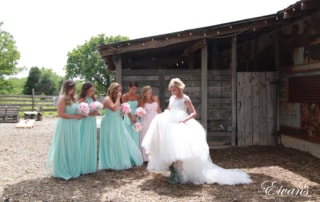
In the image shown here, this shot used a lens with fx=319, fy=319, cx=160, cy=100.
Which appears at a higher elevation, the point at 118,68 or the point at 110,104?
the point at 118,68

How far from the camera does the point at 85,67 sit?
4681 cm

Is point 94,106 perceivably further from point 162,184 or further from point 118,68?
point 118,68

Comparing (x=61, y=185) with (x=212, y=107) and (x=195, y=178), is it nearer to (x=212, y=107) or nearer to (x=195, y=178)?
(x=195, y=178)

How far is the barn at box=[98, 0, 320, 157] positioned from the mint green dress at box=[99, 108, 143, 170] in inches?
82.4

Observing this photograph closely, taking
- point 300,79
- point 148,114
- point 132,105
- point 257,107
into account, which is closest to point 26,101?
point 132,105

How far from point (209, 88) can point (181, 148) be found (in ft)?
12.8

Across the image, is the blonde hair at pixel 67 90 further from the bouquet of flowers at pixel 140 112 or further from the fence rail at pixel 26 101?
the fence rail at pixel 26 101

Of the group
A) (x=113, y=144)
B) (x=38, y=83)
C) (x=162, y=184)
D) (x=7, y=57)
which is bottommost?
(x=162, y=184)

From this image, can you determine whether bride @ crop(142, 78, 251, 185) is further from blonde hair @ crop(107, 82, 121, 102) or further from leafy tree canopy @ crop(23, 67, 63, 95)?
leafy tree canopy @ crop(23, 67, 63, 95)

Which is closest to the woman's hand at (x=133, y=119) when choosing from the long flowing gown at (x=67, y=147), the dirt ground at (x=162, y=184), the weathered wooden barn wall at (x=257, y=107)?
the dirt ground at (x=162, y=184)

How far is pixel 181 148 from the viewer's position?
16.8 ft

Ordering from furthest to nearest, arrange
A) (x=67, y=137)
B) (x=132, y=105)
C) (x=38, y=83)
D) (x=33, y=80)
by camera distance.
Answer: (x=38, y=83)
(x=33, y=80)
(x=132, y=105)
(x=67, y=137)

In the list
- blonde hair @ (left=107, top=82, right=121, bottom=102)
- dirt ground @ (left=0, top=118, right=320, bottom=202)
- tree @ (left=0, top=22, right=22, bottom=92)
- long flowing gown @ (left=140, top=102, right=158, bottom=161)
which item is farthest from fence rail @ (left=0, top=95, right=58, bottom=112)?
blonde hair @ (left=107, top=82, right=121, bottom=102)

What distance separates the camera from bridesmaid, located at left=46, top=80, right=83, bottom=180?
5730 millimetres
